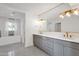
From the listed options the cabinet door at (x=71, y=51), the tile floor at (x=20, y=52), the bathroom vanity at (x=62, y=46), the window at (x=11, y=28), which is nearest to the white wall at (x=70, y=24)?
the bathroom vanity at (x=62, y=46)

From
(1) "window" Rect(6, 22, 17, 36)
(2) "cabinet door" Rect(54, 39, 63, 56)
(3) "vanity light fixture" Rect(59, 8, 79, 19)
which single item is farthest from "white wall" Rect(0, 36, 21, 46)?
(3) "vanity light fixture" Rect(59, 8, 79, 19)

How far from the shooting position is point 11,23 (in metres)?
5.80

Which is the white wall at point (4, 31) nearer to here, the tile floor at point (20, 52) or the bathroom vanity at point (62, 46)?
the tile floor at point (20, 52)

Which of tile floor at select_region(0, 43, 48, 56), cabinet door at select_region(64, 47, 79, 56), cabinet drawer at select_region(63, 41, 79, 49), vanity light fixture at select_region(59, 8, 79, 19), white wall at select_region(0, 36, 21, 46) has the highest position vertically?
vanity light fixture at select_region(59, 8, 79, 19)

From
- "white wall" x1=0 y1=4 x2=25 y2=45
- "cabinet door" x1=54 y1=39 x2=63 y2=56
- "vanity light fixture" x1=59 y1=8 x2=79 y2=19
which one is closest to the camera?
"cabinet door" x1=54 y1=39 x2=63 y2=56

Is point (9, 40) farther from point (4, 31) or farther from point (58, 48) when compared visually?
point (58, 48)

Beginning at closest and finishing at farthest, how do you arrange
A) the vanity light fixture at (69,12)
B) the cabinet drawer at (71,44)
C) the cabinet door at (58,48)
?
the cabinet drawer at (71,44) < the cabinet door at (58,48) < the vanity light fixture at (69,12)

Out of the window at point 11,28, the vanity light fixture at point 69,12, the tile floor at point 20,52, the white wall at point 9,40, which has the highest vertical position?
the vanity light fixture at point 69,12

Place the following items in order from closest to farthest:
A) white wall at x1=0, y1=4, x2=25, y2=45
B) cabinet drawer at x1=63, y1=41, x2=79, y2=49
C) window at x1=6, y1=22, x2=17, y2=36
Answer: cabinet drawer at x1=63, y1=41, x2=79, y2=49 → white wall at x1=0, y1=4, x2=25, y2=45 → window at x1=6, y1=22, x2=17, y2=36

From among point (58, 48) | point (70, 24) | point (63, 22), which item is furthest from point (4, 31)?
point (70, 24)

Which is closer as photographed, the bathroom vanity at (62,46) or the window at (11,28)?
the bathroom vanity at (62,46)

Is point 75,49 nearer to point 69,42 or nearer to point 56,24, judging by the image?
point 69,42

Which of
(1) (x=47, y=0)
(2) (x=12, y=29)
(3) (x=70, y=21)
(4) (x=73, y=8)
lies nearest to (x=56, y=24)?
(3) (x=70, y=21)

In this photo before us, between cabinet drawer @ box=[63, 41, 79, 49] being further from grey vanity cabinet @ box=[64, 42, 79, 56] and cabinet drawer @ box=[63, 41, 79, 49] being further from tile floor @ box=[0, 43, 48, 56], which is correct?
tile floor @ box=[0, 43, 48, 56]
